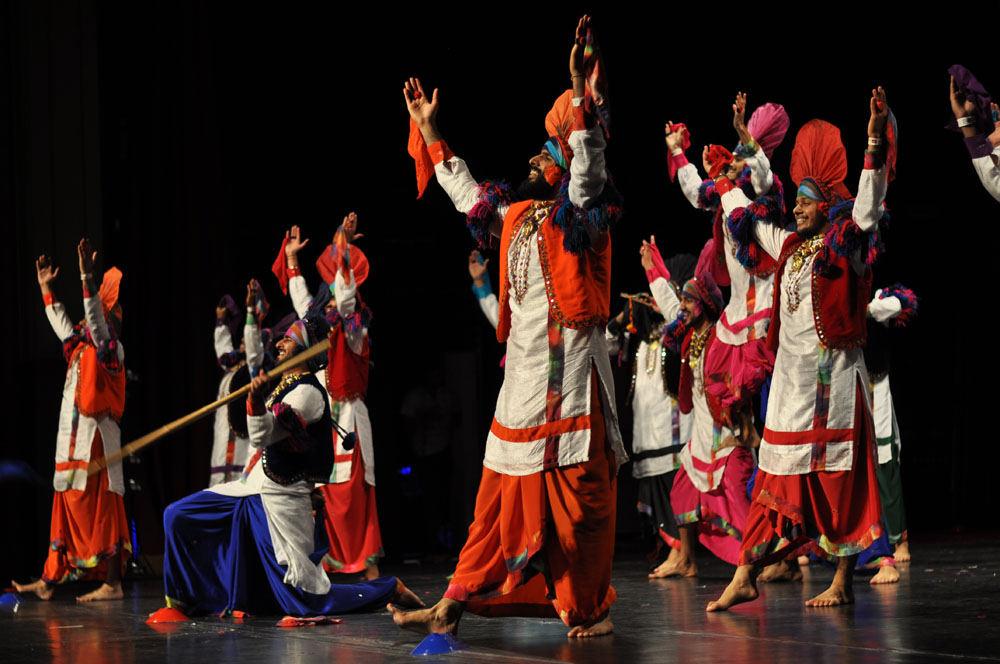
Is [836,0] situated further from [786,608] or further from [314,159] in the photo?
[786,608]

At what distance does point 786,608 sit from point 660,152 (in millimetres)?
5657

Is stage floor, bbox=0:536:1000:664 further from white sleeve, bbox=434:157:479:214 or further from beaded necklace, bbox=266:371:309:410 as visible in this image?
white sleeve, bbox=434:157:479:214

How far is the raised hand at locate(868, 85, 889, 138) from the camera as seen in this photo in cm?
473

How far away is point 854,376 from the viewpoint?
520 centimetres

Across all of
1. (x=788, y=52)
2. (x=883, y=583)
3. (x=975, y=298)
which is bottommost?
(x=883, y=583)

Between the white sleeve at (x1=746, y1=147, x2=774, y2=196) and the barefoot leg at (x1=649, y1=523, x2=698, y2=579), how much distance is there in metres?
2.10

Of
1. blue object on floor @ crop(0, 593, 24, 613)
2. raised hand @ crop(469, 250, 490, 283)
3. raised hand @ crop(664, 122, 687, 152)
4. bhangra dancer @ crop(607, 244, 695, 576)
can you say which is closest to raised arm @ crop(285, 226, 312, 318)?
raised hand @ crop(469, 250, 490, 283)

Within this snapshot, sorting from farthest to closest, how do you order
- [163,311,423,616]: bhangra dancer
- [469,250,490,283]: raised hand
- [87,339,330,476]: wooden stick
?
[469,250,490,283]: raised hand, [163,311,423,616]: bhangra dancer, [87,339,330,476]: wooden stick

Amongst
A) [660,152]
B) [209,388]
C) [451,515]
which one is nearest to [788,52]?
[660,152]

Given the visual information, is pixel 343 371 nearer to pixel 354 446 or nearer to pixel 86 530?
pixel 354 446

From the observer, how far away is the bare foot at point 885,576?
19.6 feet

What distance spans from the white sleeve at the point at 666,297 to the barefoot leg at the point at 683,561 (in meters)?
1.11

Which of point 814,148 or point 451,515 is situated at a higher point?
point 814,148

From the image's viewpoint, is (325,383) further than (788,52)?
No
